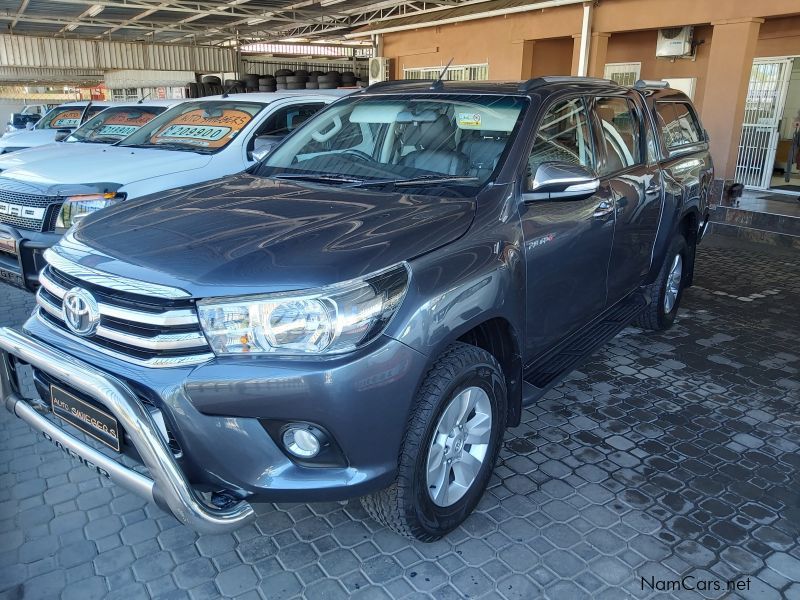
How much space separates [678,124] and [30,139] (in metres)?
11.3

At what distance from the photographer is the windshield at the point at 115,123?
7648 mm

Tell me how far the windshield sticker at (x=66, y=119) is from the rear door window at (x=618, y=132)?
1132cm

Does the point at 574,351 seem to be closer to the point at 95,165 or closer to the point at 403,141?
the point at 403,141

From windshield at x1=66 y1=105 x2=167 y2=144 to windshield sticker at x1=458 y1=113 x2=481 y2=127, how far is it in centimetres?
566

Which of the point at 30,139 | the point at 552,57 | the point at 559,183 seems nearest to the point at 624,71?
the point at 552,57

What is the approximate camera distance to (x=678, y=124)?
5.20 meters

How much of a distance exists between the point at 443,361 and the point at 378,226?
58cm

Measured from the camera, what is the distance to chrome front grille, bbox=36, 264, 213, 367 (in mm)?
2091

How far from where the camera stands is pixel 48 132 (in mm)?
11930

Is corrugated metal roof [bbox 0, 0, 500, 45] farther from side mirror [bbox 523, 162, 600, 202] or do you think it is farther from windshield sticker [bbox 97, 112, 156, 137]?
side mirror [bbox 523, 162, 600, 202]

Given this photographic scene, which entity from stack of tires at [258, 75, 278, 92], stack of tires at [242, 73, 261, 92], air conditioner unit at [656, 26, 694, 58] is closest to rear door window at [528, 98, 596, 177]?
air conditioner unit at [656, 26, 694, 58]

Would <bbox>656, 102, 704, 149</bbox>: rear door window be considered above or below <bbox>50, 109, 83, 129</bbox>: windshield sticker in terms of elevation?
above

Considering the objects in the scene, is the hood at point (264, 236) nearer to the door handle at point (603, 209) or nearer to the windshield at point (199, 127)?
the door handle at point (603, 209)

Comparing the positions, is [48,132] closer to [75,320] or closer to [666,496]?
[75,320]
